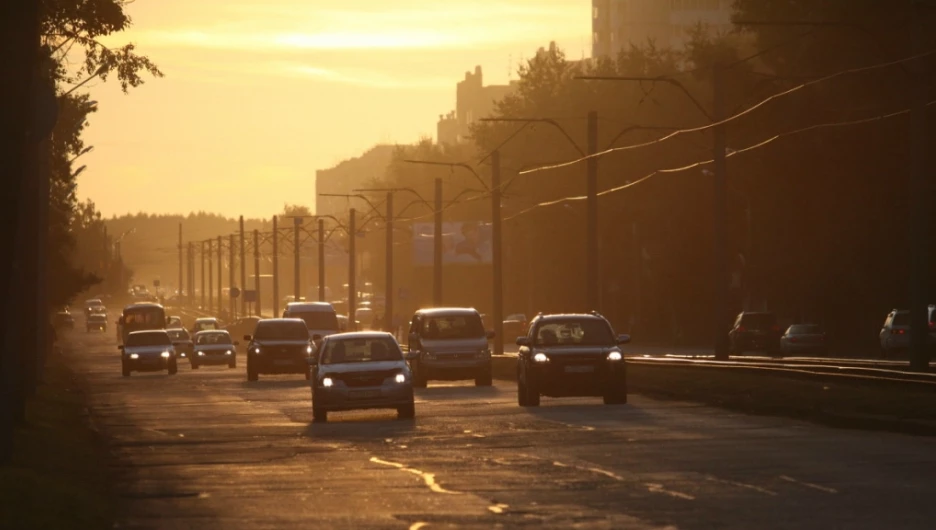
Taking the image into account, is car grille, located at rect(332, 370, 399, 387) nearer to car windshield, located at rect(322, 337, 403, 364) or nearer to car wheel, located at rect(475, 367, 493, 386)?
car windshield, located at rect(322, 337, 403, 364)

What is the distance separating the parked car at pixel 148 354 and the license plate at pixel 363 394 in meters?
32.7

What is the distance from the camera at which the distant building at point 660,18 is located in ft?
603

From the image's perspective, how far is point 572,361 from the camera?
110 feet

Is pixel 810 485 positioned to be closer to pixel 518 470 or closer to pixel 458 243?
pixel 518 470

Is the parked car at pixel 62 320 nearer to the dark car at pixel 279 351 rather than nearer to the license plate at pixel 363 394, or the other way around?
the dark car at pixel 279 351

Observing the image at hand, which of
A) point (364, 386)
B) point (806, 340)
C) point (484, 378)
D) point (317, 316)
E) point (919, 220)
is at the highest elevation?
point (919, 220)

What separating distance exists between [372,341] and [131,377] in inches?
1196

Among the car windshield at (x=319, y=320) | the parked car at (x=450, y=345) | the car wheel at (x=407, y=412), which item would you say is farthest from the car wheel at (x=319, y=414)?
the car windshield at (x=319, y=320)

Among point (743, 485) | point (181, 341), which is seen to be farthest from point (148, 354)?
point (743, 485)

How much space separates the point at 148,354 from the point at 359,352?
31831mm

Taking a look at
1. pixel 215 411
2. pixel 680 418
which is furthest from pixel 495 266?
pixel 680 418

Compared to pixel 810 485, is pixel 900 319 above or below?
above

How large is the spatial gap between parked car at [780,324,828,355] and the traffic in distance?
4cm

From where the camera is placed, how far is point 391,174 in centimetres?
18662
